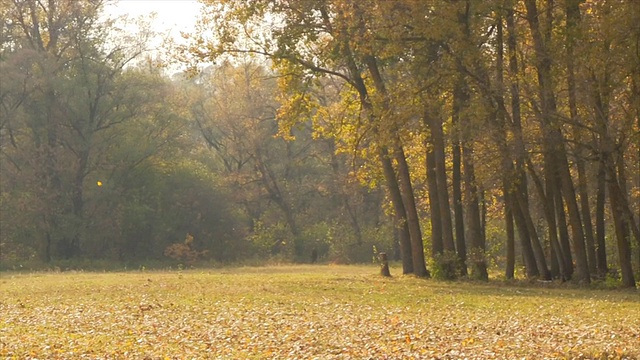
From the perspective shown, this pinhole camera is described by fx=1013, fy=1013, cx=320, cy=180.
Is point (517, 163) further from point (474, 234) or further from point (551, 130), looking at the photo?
point (474, 234)

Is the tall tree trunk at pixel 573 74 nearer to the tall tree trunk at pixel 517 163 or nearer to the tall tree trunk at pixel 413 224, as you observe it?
the tall tree trunk at pixel 517 163

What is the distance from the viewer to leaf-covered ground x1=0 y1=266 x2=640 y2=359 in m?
15.4

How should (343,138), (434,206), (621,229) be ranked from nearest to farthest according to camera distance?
(621,229)
(434,206)
(343,138)

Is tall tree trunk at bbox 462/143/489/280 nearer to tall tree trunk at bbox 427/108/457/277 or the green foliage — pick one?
tall tree trunk at bbox 427/108/457/277

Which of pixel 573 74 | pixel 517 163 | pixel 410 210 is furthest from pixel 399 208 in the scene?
pixel 573 74

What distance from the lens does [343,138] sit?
39.4m

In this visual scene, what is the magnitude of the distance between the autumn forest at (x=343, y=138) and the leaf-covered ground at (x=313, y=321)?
14.0 feet

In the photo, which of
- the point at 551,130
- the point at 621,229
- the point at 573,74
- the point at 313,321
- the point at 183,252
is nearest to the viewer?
the point at 313,321

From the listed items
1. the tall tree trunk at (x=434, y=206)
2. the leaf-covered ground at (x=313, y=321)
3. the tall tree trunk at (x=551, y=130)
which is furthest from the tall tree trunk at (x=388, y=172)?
the leaf-covered ground at (x=313, y=321)

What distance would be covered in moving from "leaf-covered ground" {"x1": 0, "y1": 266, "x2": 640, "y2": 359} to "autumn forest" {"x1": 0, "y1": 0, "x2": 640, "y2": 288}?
426 cm

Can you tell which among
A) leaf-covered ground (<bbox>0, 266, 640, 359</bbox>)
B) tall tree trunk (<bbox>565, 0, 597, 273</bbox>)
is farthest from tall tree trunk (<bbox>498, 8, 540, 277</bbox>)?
leaf-covered ground (<bbox>0, 266, 640, 359</bbox>)

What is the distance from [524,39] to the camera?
31969mm

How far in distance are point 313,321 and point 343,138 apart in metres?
19.9

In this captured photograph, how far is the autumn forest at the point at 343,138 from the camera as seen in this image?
30.0 metres
